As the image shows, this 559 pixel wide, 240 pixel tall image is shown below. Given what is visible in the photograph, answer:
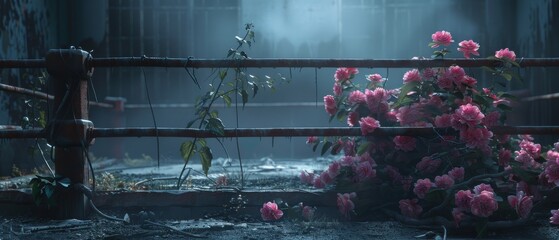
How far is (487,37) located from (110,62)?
8631 millimetres

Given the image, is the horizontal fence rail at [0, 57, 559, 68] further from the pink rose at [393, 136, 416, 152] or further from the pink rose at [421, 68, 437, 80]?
the pink rose at [393, 136, 416, 152]

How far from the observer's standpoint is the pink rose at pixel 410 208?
12.1 ft

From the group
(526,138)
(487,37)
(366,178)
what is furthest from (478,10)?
(366,178)

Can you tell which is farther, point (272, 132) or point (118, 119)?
point (118, 119)

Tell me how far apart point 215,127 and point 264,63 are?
46 centimetres

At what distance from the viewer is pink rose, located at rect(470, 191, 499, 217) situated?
3293 mm

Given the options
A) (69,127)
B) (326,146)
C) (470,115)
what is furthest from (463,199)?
(69,127)

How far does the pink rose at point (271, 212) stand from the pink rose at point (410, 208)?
68 centimetres

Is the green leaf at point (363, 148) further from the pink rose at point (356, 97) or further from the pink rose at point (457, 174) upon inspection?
the pink rose at point (457, 174)

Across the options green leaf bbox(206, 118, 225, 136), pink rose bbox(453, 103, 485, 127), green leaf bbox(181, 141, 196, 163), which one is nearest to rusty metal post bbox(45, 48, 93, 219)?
green leaf bbox(181, 141, 196, 163)

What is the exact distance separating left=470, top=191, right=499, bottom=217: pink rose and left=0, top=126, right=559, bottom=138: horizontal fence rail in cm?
60

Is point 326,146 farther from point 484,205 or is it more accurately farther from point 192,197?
point 484,205

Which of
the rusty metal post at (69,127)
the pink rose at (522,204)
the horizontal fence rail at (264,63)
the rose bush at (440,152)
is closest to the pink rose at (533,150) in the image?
the rose bush at (440,152)

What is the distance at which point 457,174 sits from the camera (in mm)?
3719
